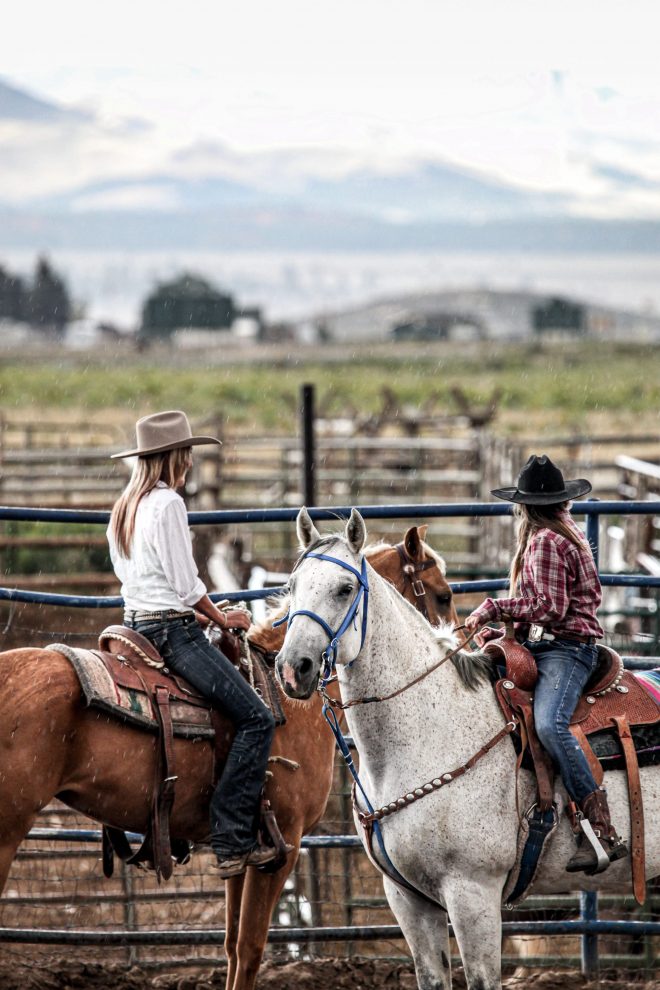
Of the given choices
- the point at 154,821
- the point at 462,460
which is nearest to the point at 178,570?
the point at 154,821

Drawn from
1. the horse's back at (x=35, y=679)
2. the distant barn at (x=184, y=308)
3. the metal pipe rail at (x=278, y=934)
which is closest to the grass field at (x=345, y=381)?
the distant barn at (x=184, y=308)

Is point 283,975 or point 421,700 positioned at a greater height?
point 421,700

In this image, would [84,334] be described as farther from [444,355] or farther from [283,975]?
[283,975]

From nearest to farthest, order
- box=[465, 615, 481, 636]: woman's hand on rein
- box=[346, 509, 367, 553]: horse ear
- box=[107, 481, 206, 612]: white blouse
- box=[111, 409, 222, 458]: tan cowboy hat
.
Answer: box=[346, 509, 367, 553]: horse ear < box=[465, 615, 481, 636]: woman's hand on rein < box=[107, 481, 206, 612]: white blouse < box=[111, 409, 222, 458]: tan cowboy hat

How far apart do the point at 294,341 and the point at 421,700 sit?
125742 millimetres

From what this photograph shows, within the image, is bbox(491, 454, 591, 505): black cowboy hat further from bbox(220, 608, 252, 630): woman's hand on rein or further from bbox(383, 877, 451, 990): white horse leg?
bbox(383, 877, 451, 990): white horse leg

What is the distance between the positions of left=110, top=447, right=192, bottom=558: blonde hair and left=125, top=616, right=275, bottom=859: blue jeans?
0.35m

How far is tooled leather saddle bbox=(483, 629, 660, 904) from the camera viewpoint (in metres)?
3.97

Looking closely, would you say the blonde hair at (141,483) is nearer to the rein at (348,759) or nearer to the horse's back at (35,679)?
the horse's back at (35,679)

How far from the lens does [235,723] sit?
14.6 feet

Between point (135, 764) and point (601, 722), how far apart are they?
1.69 m

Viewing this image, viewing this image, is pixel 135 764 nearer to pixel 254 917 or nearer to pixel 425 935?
pixel 254 917

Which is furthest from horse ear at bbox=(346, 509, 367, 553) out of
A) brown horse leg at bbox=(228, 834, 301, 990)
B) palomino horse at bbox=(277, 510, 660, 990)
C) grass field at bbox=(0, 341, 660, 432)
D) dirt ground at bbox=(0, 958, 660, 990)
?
grass field at bbox=(0, 341, 660, 432)

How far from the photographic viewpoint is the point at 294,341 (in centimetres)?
12838
